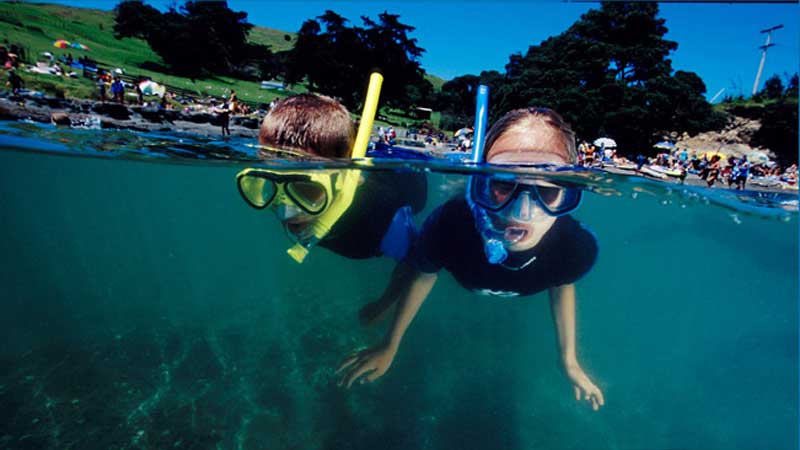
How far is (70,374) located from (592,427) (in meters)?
9.69

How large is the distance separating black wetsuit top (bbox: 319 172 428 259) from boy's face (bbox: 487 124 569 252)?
120cm

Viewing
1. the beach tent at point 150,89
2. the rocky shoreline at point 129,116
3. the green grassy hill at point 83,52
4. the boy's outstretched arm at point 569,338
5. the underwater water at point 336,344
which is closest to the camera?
the boy's outstretched arm at point 569,338

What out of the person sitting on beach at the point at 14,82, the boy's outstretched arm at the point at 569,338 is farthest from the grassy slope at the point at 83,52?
the boy's outstretched arm at the point at 569,338

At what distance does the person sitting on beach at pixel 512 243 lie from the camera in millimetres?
3869

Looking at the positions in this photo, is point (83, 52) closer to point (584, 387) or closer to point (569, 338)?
point (569, 338)

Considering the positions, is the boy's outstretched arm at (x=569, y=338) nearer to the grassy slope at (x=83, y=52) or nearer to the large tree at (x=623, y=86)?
the grassy slope at (x=83, y=52)

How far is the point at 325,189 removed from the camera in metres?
3.86

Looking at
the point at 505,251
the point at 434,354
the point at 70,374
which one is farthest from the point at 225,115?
the point at 505,251

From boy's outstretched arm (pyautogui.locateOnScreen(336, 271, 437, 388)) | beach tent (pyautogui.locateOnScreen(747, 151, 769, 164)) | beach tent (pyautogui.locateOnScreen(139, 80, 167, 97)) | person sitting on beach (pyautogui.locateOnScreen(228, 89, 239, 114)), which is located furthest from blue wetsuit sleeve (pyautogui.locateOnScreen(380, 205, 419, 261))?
beach tent (pyautogui.locateOnScreen(747, 151, 769, 164))

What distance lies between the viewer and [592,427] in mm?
7645

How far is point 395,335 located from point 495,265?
4.23 feet

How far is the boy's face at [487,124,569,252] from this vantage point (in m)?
3.88

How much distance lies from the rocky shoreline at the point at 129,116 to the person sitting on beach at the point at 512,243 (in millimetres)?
11623

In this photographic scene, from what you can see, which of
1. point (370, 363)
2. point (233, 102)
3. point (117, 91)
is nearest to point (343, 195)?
point (370, 363)
